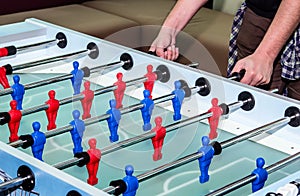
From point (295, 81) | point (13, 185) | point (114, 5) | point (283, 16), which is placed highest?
point (283, 16)

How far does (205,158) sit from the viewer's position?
1463mm

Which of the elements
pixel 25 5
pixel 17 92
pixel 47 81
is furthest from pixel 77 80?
pixel 25 5

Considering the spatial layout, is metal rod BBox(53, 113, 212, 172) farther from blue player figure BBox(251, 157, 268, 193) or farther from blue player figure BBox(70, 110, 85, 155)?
blue player figure BBox(251, 157, 268, 193)

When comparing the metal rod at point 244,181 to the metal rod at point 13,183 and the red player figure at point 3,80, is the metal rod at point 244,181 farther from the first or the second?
the red player figure at point 3,80

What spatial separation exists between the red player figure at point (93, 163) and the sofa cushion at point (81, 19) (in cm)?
232

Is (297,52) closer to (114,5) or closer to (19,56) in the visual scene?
(19,56)

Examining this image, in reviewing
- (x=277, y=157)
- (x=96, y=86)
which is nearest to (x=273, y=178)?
(x=277, y=157)

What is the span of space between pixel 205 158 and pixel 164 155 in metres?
0.20

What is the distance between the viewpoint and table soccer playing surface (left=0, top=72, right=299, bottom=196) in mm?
1542

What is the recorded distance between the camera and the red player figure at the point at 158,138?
1.57m

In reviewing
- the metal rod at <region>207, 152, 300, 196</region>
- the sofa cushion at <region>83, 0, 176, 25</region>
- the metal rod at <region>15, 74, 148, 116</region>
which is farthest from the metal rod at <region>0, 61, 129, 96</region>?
the sofa cushion at <region>83, 0, 176, 25</region>

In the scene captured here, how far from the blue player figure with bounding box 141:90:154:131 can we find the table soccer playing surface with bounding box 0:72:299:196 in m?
0.04

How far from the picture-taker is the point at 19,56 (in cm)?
223

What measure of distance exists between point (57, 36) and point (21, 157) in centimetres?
104
